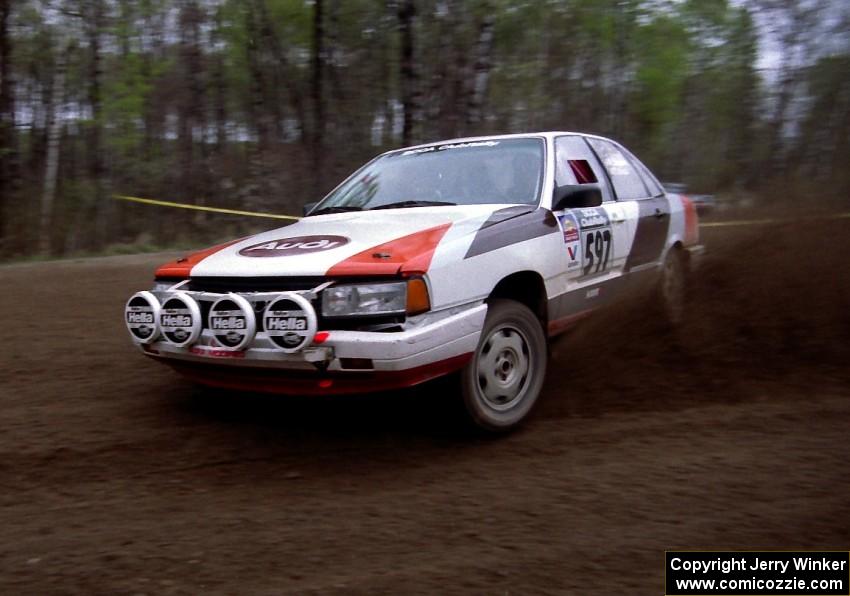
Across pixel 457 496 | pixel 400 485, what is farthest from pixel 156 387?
pixel 457 496

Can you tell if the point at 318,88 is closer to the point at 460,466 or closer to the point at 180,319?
the point at 180,319

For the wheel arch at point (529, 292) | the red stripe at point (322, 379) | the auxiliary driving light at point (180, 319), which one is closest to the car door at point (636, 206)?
the wheel arch at point (529, 292)

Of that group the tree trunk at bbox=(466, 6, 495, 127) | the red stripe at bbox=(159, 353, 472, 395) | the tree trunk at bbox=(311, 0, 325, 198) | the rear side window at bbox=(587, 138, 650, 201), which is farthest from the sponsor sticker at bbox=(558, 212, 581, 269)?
the tree trunk at bbox=(311, 0, 325, 198)

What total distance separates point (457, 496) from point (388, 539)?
1.57 ft

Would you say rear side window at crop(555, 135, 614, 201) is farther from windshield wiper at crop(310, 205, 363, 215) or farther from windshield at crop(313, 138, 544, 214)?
windshield wiper at crop(310, 205, 363, 215)

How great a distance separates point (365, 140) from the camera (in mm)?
22406

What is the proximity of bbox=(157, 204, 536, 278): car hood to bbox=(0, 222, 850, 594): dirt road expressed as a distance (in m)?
0.90

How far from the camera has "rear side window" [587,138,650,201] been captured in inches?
210

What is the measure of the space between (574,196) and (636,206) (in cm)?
127

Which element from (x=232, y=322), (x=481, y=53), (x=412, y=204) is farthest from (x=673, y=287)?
(x=481, y=53)

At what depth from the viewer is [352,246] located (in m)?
3.69

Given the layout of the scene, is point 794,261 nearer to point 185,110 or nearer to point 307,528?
point 307,528

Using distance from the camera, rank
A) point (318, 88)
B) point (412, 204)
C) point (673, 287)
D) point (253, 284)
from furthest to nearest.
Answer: point (318, 88)
point (673, 287)
point (412, 204)
point (253, 284)

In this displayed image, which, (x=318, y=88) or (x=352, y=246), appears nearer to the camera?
(x=352, y=246)
